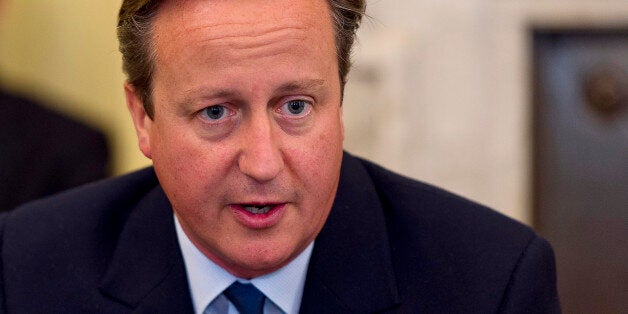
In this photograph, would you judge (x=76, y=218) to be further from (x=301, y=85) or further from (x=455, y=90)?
(x=455, y=90)

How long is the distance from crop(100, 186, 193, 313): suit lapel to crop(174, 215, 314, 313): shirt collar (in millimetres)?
19

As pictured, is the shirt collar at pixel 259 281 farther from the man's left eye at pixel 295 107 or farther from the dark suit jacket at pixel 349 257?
the man's left eye at pixel 295 107

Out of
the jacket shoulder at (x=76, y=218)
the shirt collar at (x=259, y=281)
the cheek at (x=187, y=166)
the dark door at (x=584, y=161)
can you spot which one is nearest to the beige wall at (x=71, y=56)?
the dark door at (x=584, y=161)

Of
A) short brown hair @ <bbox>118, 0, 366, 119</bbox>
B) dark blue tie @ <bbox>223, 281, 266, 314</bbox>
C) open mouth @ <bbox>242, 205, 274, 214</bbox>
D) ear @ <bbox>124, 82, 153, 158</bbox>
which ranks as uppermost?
short brown hair @ <bbox>118, 0, 366, 119</bbox>

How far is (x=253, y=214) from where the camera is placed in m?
1.82

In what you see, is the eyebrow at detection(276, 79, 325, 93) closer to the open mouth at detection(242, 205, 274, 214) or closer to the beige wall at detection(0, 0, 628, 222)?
the open mouth at detection(242, 205, 274, 214)

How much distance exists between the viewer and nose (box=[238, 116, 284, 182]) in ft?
5.74

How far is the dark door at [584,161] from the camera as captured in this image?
3432 millimetres

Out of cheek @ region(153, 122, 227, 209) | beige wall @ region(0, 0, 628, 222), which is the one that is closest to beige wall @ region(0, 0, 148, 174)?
beige wall @ region(0, 0, 628, 222)

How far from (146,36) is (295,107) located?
270mm

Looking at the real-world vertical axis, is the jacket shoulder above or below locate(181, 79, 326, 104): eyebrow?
below

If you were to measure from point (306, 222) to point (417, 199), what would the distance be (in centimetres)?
34

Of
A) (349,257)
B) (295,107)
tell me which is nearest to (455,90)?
(349,257)

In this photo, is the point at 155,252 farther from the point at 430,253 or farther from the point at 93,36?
the point at 93,36
